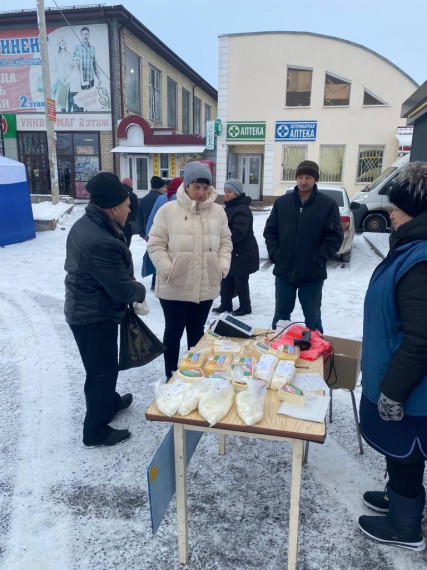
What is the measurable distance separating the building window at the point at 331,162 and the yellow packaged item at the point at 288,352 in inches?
665

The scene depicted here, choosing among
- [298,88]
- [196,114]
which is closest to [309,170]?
[298,88]

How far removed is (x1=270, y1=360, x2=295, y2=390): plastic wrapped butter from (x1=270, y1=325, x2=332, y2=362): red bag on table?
238 mm

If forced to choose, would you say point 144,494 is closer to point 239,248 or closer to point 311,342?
point 311,342

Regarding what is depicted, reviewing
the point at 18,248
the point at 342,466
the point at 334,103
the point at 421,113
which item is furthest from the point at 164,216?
the point at 334,103

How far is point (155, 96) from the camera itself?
24.2 meters

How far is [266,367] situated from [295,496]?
0.62 m

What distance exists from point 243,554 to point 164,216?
2240mm

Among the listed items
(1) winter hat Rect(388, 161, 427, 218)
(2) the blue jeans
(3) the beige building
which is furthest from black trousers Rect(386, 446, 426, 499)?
(3) the beige building

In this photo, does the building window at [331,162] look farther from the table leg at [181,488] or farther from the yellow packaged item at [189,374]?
the table leg at [181,488]

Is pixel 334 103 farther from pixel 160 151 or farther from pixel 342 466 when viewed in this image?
pixel 342 466

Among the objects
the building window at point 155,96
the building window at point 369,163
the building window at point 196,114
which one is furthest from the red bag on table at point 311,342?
the building window at point 196,114

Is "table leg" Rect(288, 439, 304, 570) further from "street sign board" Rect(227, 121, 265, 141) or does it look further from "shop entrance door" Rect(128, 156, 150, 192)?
"shop entrance door" Rect(128, 156, 150, 192)

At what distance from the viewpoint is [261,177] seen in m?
20.1

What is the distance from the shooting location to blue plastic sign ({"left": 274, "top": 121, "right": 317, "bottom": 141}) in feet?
58.5
